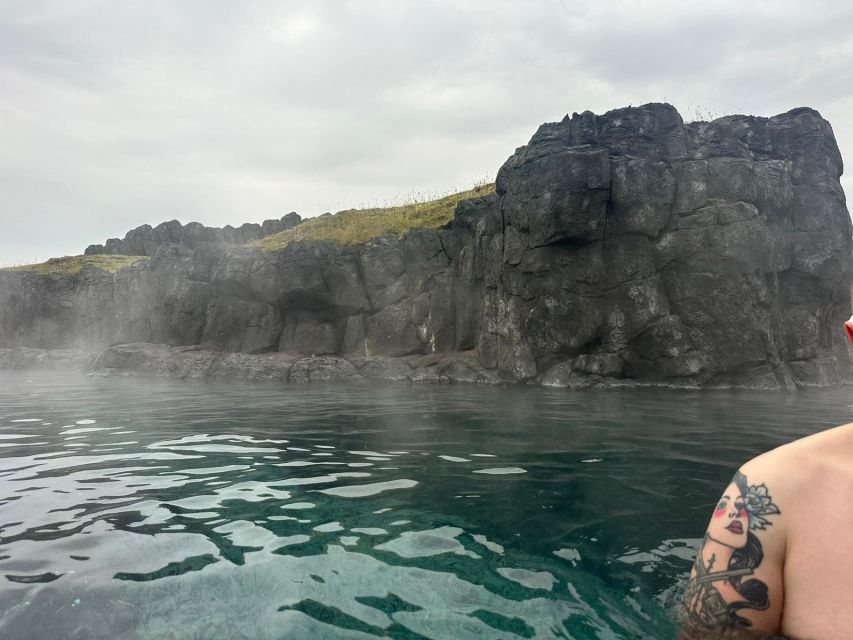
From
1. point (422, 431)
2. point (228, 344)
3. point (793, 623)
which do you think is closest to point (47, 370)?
point (228, 344)

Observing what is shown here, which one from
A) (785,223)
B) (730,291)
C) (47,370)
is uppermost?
(785,223)

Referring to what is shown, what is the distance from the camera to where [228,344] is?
38.0 metres

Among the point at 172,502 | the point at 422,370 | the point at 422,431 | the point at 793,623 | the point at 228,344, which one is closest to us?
the point at 793,623

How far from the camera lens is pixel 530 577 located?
4.06 m

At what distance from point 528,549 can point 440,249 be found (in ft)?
106

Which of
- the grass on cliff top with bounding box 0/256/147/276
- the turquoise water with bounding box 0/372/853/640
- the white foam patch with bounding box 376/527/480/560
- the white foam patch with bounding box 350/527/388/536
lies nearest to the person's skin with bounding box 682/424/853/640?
the turquoise water with bounding box 0/372/853/640

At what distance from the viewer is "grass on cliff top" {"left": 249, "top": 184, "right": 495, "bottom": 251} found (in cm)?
4109

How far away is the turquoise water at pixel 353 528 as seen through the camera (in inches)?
136

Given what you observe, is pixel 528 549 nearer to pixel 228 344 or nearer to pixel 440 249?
pixel 440 249

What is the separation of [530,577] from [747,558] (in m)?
2.07

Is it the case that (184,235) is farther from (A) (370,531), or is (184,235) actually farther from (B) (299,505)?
(A) (370,531)

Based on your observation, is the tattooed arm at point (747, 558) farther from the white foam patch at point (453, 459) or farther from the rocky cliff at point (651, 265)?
the rocky cliff at point (651, 265)

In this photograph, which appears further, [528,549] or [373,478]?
[373,478]

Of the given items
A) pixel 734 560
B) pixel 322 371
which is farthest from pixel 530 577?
pixel 322 371
